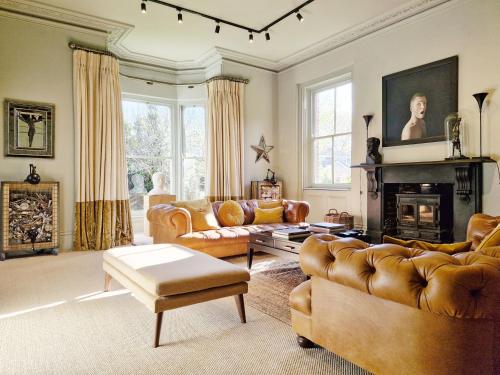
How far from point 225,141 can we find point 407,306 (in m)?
5.21

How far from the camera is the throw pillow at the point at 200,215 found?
4189 mm

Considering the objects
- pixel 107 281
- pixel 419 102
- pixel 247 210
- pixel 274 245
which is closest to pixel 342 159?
pixel 419 102

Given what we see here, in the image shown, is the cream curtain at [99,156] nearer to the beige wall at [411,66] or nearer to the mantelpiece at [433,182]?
the beige wall at [411,66]

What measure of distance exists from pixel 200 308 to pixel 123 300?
0.67 metres

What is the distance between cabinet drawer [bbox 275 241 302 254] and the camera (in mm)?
3086

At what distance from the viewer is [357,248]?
158 centimetres

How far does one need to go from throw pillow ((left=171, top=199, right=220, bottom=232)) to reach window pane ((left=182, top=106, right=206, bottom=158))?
266cm

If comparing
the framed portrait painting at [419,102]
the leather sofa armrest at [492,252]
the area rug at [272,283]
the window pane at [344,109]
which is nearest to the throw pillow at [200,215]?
the area rug at [272,283]

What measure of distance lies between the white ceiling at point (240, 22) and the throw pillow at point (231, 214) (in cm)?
264

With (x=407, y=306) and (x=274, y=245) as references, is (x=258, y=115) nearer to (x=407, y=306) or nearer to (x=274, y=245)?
(x=274, y=245)

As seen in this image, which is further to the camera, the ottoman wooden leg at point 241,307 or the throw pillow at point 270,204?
the throw pillow at point 270,204

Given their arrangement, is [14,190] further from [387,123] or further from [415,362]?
[387,123]

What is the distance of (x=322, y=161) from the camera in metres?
6.27

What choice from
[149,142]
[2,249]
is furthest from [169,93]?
[2,249]
